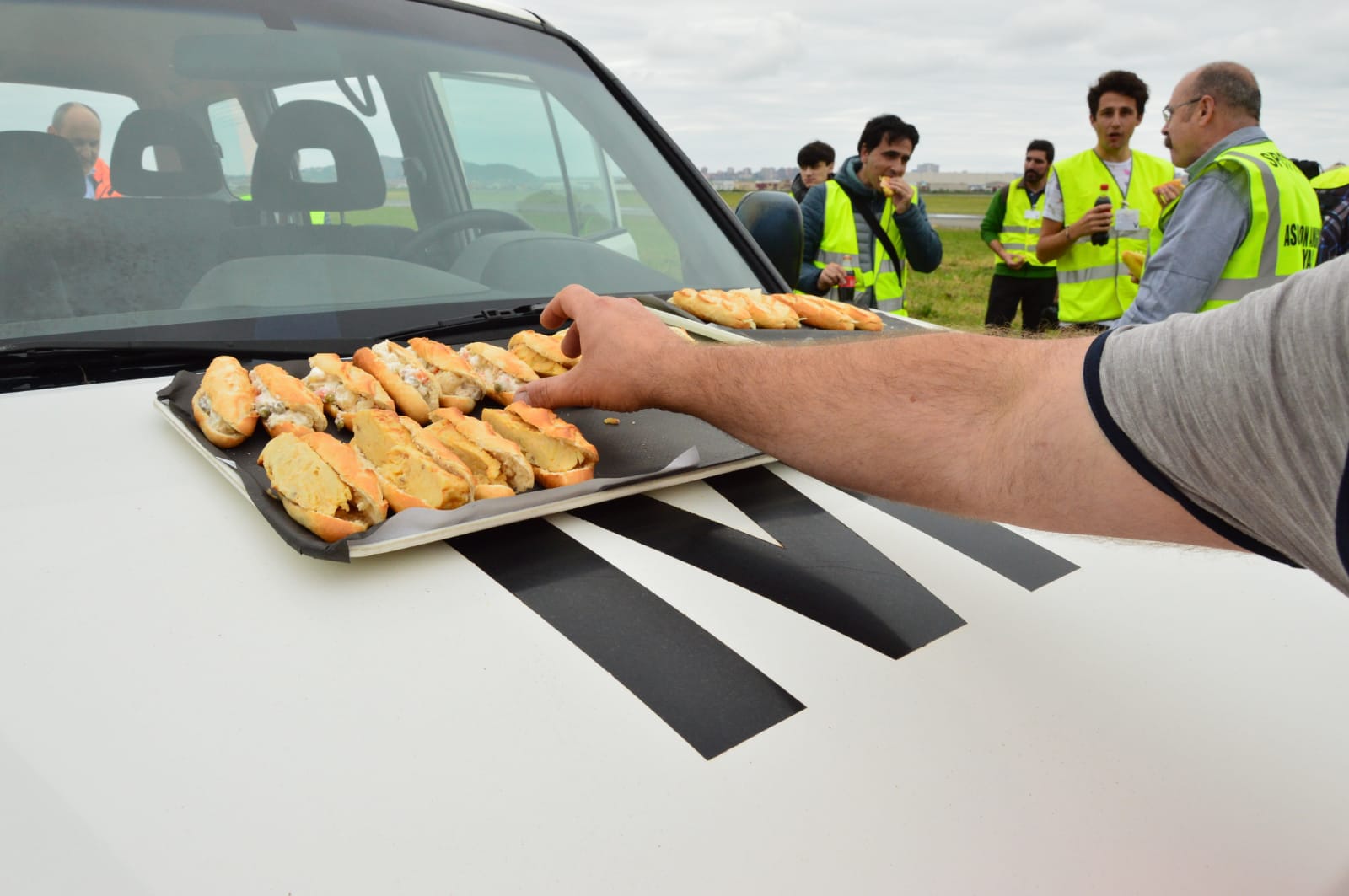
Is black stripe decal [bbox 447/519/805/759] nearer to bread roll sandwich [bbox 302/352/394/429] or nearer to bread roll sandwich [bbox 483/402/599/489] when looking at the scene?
bread roll sandwich [bbox 483/402/599/489]

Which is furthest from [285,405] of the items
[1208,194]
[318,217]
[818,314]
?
[1208,194]

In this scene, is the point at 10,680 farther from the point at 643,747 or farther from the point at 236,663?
the point at 643,747

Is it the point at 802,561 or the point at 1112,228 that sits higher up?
the point at 1112,228

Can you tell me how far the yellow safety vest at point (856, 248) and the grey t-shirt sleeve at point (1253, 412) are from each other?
4.61 metres

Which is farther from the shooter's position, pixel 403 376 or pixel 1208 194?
pixel 1208 194

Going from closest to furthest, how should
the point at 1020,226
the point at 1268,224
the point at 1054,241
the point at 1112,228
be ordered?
the point at 1268,224, the point at 1112,228, the point at 1054,241, the point at 1020,226

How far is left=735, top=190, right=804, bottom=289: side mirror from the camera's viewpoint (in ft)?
7.27

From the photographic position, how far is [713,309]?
190cm

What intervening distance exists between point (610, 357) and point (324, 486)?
430 millimetres

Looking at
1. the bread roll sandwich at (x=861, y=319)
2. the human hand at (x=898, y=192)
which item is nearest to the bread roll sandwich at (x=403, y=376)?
the bread roll sandwich at (x=861, y=319)

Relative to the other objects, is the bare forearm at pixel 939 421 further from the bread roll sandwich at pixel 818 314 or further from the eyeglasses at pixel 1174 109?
the eyeglasses at pixel 1174 109

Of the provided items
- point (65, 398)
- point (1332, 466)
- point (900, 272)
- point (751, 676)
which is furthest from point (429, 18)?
point (900, 272)

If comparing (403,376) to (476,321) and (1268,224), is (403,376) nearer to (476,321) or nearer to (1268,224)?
(476,321)

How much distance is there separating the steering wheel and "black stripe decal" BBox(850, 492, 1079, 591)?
3.42ft
